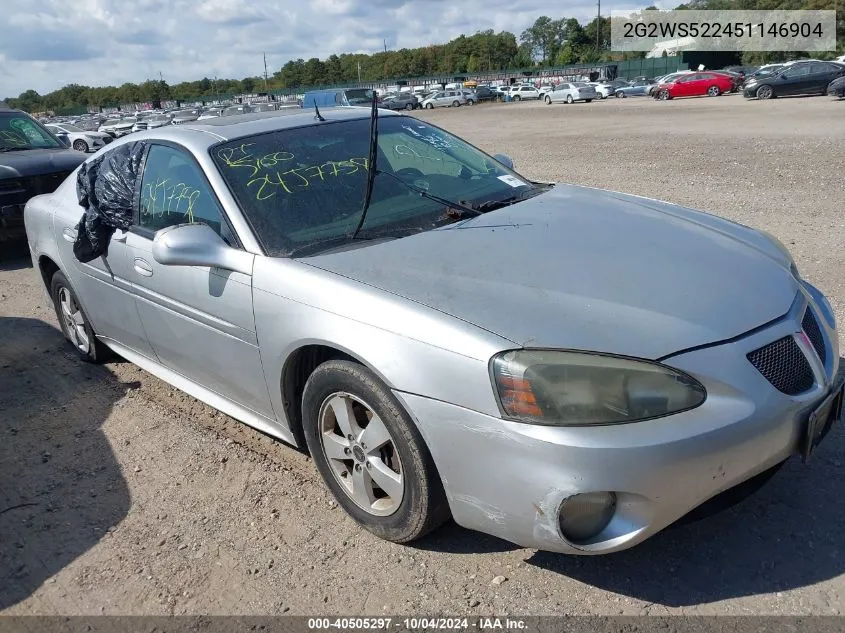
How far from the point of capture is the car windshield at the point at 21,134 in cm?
916

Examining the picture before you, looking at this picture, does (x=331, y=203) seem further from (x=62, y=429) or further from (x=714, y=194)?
(x=714, y=194)

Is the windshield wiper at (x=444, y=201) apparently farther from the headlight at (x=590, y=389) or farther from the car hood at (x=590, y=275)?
the headlight at (x=590, y=389)

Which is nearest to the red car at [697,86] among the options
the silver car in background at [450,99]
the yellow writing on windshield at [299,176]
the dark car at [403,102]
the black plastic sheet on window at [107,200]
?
the silver car in background at [450,99]

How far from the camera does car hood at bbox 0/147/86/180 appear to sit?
322 inches

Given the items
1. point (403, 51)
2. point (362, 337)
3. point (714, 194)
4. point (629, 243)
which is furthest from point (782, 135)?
point (403, 51)

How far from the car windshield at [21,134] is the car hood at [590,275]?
8.11m

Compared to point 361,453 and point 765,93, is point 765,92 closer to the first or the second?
point 765,93

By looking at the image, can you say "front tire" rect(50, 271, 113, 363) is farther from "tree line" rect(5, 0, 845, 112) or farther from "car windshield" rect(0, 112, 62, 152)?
"tree line" rect(5, 0, 845, 112)

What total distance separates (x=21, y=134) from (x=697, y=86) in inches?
1527

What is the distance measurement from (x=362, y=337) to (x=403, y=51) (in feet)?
449

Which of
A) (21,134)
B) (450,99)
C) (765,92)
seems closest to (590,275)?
(21,134)

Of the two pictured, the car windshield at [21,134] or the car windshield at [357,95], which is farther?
the car windshield at [357,95]

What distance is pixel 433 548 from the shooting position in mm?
2801

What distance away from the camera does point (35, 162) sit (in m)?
8.43
